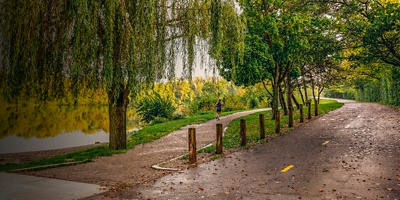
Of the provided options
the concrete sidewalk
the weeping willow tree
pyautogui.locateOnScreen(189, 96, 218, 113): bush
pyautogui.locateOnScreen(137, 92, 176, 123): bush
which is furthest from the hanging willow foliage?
pyautogui.locateOnScreen(189, 96, 218, 113): bush

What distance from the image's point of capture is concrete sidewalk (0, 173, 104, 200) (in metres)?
6.93

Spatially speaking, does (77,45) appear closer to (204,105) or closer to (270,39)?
(270,39)

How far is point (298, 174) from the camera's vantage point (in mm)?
8648

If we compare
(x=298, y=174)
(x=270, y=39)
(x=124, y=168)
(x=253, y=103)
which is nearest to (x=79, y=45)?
(x=124, y=168)

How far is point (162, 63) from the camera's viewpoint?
9.70 meters

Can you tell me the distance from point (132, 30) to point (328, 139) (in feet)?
33.8

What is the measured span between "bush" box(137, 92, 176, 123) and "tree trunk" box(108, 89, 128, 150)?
16854 millimetres

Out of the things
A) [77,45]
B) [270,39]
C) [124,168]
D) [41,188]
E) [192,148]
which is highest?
[270,39]

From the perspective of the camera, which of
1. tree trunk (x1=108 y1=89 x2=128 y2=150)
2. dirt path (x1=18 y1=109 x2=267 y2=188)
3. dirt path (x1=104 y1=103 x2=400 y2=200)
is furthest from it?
tree trunk (x1=108 y1=89 x2=128 y2=150)

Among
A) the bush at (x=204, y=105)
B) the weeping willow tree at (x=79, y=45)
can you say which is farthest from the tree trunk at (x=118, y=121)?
the bush at (x=204, y=105)

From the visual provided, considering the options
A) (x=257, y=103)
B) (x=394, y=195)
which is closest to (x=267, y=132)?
(x=394, y=195)

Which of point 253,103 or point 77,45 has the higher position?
point 77,45

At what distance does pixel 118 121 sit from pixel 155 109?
18161 mm

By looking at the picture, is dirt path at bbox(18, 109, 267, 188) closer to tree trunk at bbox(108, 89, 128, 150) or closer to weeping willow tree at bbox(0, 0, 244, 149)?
tree trunk at bbox(108, 89, 128, 150)
